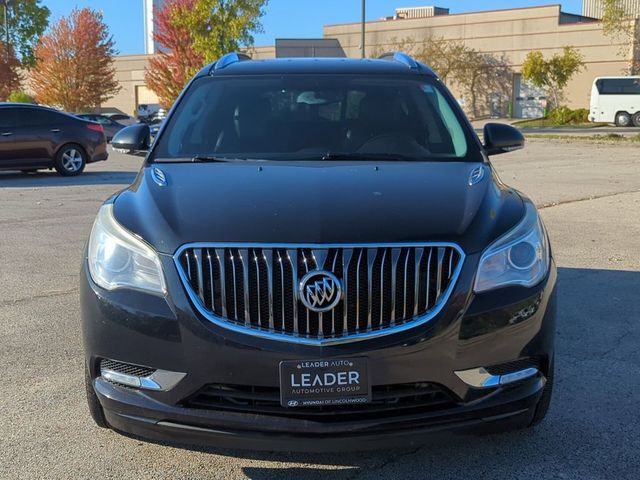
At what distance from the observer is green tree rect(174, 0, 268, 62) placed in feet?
127

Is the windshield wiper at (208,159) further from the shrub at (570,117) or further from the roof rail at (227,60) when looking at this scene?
the shrub at (570,117)

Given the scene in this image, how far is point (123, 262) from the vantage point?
2.94m

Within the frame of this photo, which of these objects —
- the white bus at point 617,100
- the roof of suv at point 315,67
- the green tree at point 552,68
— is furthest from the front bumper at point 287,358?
the green tree at point 552,68

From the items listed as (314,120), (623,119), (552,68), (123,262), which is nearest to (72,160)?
(314,120)

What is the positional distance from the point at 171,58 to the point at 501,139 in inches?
1815

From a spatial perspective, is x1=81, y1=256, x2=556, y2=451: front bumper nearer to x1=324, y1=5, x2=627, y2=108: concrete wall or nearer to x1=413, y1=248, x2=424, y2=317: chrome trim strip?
x1=413, y1=248, x2=424, y2=317: chrome trim strip

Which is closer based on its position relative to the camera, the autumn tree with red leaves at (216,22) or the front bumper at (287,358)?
the front bumper at (287,358)

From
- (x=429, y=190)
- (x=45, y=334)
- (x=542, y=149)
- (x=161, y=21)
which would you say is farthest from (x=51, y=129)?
(x=161, y=21)

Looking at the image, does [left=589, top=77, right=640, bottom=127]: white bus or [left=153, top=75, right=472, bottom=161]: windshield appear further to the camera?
[left=589, top=77, right=640, bottom=127]: white bus

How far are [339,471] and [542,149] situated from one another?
79.3 feet

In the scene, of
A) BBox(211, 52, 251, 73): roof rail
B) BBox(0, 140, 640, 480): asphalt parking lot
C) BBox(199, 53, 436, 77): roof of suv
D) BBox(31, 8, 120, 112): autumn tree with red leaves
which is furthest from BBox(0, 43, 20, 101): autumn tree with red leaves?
BBox(199, 53, 436, 77): roof of suv

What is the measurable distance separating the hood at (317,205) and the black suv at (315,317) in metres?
0.01

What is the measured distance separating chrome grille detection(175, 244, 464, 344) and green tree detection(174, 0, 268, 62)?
122ft

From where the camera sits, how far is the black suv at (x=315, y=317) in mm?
2715
